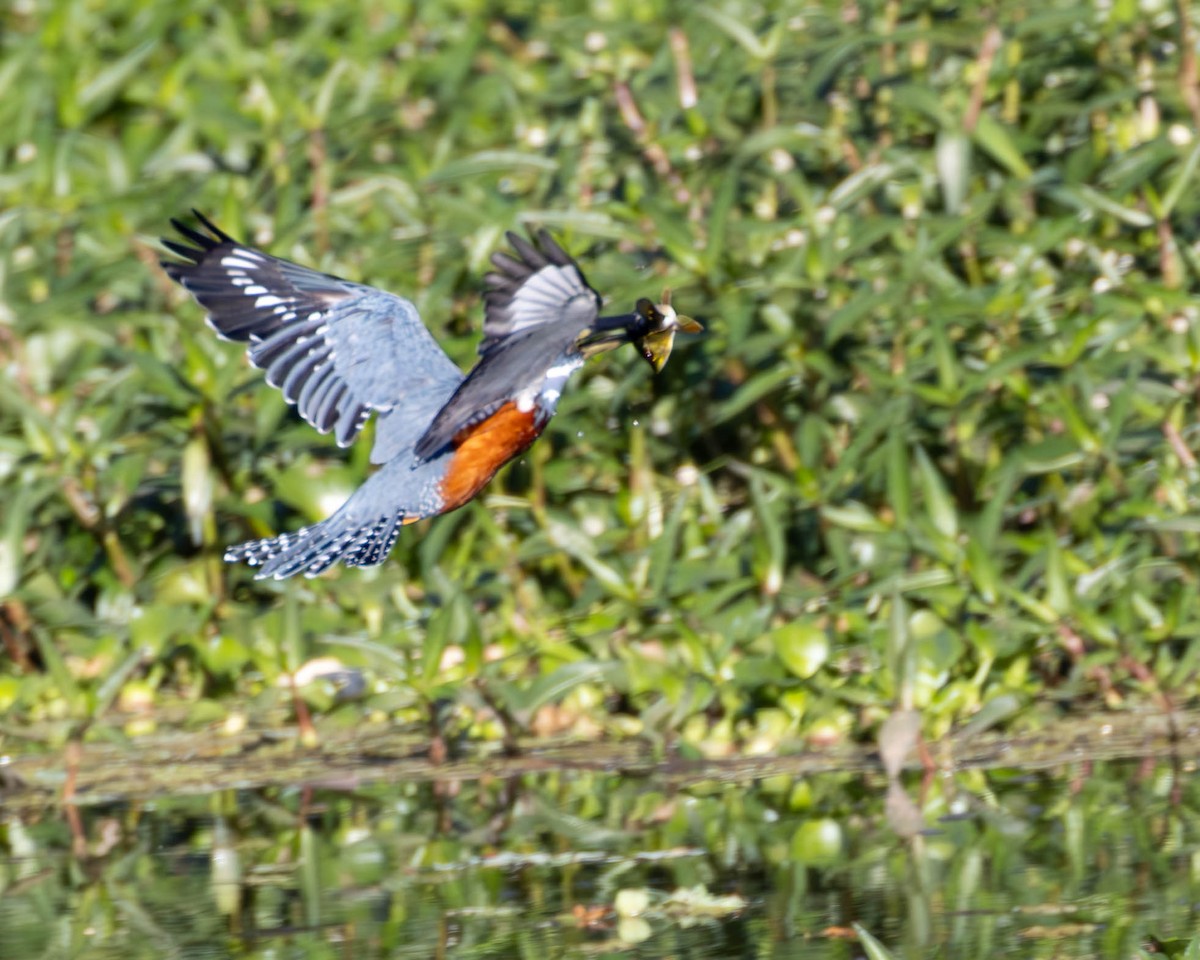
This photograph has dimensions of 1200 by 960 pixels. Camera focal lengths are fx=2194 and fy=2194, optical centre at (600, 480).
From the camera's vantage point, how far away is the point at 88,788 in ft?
19.6

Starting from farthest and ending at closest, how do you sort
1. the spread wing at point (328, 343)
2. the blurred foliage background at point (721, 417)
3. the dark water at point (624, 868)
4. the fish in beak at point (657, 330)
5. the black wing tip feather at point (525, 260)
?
1. the blurred foliage background at point (721, 417)
2. the spread wing at point (328, 343)
3. the dark water at point (624, 868)
4. the fish in beak at point (657, 330)
5. the black wing tip feather at point (525, 260)

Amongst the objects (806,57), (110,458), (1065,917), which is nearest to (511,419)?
(1065,917)

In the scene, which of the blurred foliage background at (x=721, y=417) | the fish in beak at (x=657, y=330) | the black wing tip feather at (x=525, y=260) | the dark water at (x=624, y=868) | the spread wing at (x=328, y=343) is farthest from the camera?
the blurred foliage background at (x=721, y=417)

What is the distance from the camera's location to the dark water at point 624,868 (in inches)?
177

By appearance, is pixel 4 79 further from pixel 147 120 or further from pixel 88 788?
pixel 88 788

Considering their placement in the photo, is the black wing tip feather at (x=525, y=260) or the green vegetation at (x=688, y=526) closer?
the black wing tip feather at (x=525, y=260)

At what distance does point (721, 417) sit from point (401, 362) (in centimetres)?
155

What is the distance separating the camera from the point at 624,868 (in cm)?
497

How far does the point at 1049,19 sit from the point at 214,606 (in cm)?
318

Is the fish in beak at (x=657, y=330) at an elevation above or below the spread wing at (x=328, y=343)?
below

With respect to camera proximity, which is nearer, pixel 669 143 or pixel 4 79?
pixel 669 143

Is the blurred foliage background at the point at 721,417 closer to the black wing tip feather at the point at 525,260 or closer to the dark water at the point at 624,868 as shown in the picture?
the dark water at the point at 624,868

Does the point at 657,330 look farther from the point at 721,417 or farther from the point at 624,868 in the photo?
the point at 721,417

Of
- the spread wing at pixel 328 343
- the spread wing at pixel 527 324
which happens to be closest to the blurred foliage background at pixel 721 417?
the spread wing at pixel 328 343
